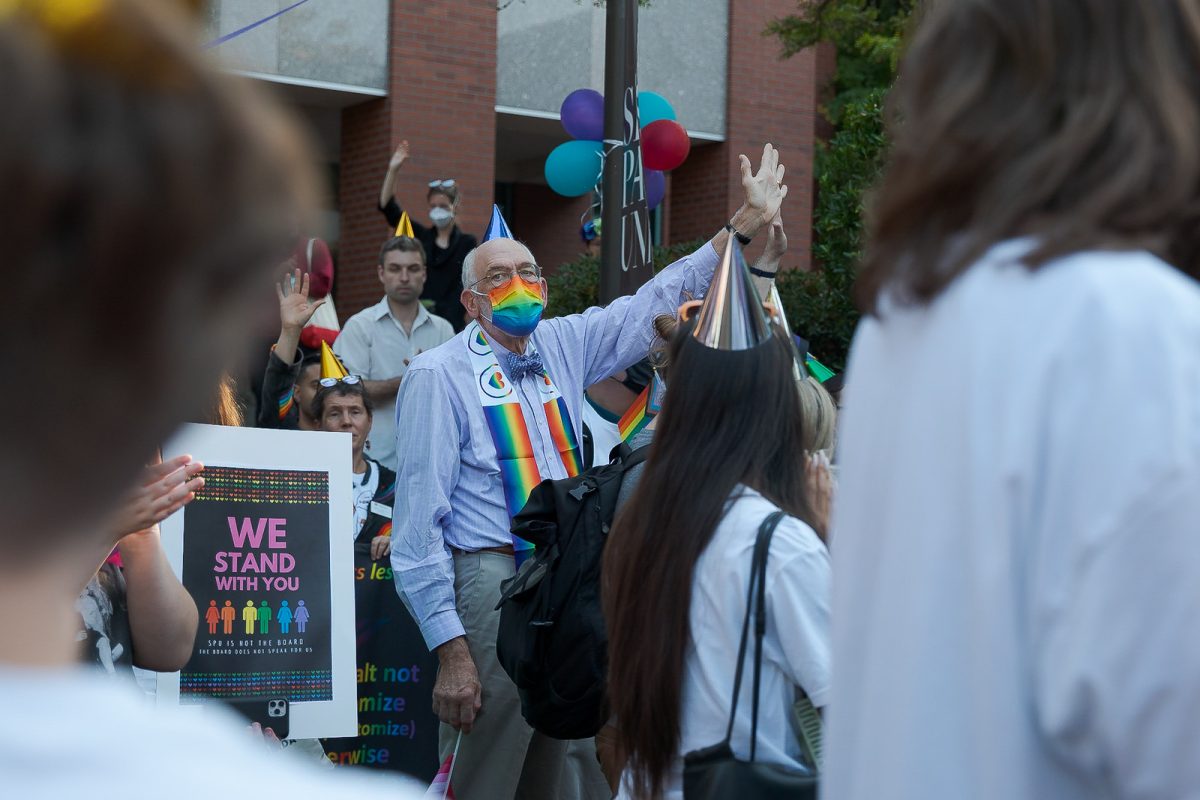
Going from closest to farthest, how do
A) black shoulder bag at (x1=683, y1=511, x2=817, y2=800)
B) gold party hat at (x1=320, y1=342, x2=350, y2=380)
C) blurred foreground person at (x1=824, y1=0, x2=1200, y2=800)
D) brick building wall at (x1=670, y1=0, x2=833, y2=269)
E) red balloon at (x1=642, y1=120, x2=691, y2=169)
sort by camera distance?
blurred foreground person at (x1=824, y1=0, x2=1200, y2=800)
black shoulder bag at (x1=683, y1=511, x2=817, y2=800)
gold party hat at (x1=320, y1=342, x2=350, y2=380)
red balloon at (x1=642, y1=120, x2=691, y2=169)
brick building wall at (x1=670, y1=0, x2=833, y2=269)

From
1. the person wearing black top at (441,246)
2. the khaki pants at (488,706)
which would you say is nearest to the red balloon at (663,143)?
the person wearing black top at (441,246)

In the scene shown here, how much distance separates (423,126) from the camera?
1340 cm

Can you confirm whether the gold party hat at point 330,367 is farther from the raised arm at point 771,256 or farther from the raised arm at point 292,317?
the raised arm at point 771,256

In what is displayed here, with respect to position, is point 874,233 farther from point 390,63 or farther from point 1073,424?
point 390,63

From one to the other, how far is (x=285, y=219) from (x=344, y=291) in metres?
13.5

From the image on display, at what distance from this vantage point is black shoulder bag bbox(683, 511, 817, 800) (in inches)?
103

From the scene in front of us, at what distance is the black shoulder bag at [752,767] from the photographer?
2625 mm

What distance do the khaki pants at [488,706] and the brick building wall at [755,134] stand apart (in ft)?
35.0

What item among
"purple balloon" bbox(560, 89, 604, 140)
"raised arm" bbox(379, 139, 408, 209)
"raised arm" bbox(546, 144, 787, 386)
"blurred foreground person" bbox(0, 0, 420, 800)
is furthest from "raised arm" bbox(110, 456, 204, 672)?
"purple balloon" bbox(560, 89, 604, 140)

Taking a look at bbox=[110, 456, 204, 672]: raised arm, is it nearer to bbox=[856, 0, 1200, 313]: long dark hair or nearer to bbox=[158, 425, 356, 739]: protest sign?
bbox=[158, 425, 356, 739]: protest sign

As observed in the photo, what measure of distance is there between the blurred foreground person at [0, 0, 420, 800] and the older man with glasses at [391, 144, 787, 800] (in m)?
4.00

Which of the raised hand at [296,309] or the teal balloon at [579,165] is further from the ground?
the teal balloon at [579,165]

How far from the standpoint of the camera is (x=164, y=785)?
76 centimetres

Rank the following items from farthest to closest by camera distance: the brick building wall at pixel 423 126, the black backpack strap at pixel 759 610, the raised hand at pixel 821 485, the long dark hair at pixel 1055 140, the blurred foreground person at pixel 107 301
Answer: the brick building wall at pixel 423 126, the raised hand at pixel 821 485, the black backpack strap at pixel 759 610, the long dark hair at pixel 1055 140, the blurred foreground person at pixel 107 301
